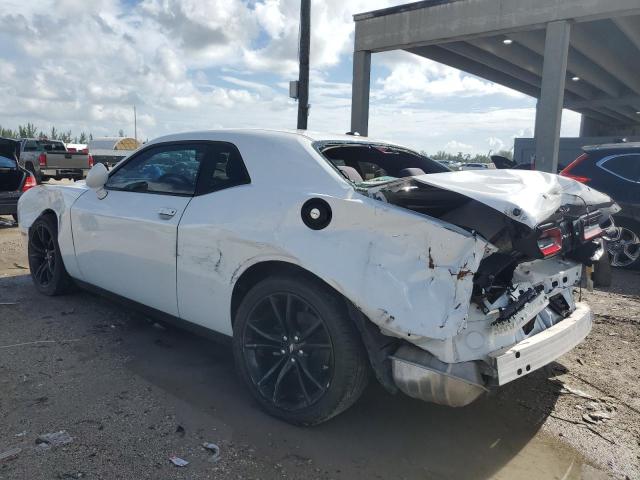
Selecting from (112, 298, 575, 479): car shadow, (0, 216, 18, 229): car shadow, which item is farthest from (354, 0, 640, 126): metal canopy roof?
(112, 298, 575, 479): car shadow

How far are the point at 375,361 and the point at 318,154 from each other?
47.9 inches

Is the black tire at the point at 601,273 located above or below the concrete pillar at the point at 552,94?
below

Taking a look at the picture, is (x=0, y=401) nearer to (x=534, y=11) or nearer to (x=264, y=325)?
(x=264, y=325)

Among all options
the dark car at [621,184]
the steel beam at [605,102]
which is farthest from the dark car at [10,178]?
the steel beam at [605,102]

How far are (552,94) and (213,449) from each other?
1080 centimetres

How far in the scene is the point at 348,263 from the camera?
2.55 m

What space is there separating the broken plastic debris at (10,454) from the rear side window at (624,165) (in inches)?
285

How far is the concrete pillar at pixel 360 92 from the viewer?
544 inches

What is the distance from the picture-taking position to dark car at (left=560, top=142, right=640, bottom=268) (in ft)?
22.8

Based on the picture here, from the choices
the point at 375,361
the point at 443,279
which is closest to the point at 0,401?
the point at 375,361

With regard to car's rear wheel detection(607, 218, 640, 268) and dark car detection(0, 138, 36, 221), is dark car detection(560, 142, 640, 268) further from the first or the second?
dark car detection(0, 138, 36, 221)

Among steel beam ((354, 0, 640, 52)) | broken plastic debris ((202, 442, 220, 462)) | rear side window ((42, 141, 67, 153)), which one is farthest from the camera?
rear side window ((42, 141, 67, 153))

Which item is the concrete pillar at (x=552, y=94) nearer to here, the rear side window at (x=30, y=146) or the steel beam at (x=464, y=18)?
the steel beam at (x=464, y=18)

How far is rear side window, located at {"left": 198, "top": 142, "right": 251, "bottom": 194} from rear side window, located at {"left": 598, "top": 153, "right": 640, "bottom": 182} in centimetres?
577
